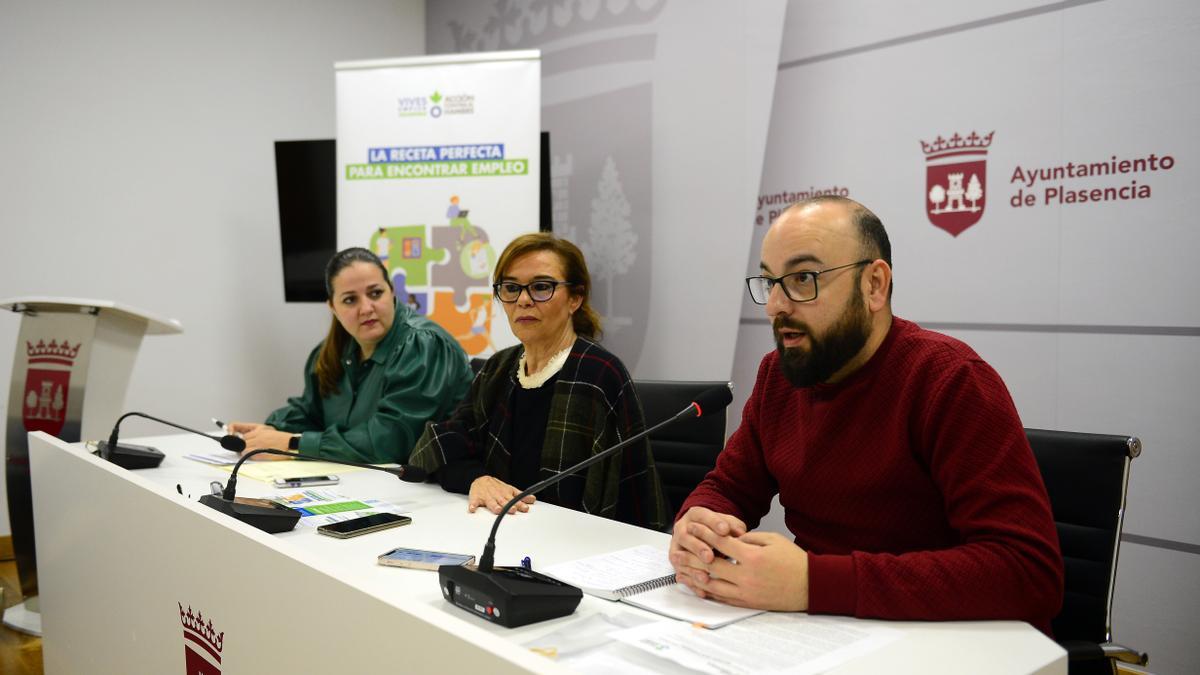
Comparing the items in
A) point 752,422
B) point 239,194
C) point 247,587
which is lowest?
point 247,587

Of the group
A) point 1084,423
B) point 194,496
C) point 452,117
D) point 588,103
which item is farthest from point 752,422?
point 588,103

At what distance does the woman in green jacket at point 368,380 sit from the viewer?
8.74ft

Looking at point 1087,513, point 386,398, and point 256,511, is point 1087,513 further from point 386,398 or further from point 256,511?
point 386,398

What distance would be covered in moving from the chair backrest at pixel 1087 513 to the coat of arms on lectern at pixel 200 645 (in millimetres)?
1442

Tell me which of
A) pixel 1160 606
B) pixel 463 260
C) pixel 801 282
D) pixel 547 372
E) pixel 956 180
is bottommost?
pixel 1160 606

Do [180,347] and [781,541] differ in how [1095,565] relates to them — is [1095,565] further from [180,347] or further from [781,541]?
[180,347]

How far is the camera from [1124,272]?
273cm

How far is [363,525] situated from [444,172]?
2.54 meters

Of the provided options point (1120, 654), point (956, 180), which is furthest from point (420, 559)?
point (956, 180)

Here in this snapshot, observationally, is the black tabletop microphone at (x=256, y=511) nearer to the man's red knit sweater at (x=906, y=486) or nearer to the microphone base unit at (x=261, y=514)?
the microphone base unit at (x=261, y=514)

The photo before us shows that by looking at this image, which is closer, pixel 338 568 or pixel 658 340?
pixel 338 568

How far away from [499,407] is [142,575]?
88cm

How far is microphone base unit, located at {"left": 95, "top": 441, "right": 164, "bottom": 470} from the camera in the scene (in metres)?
2.27

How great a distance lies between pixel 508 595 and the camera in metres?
1.14
